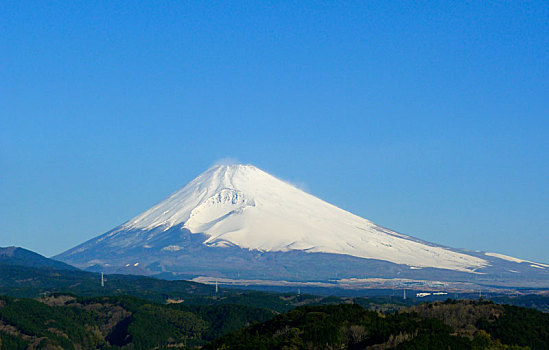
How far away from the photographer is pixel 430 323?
127375 mm

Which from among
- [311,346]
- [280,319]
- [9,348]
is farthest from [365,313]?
[9,348]

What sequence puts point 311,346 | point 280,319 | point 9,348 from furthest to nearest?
point 9,348 < point 280,319 < point 311,346

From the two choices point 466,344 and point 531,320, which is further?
point 531,320

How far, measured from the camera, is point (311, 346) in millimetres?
119438

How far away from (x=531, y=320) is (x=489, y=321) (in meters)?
8.09

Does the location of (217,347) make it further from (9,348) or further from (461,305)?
(9,348)

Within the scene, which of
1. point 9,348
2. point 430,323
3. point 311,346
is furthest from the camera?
point 9,348

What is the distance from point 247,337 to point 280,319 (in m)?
10.7

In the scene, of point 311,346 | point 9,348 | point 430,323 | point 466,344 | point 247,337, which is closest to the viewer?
point 466,344

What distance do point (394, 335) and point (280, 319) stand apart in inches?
1273

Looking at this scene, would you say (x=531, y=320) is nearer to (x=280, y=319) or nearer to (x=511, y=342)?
(x=511, y=342)

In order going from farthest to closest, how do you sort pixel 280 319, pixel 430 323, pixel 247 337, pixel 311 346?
pixel 280 319
pixel 247 337
pixel 430 323
pixel 311 346

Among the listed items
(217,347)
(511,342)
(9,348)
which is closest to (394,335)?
(511,342)

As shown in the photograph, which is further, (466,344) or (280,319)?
(280,319)
